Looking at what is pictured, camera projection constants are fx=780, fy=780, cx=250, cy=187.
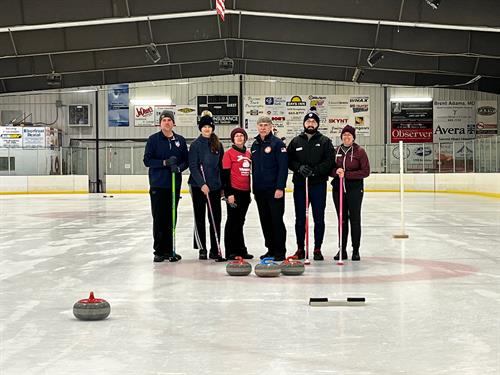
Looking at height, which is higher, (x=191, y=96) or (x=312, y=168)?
(x=191, y=96)

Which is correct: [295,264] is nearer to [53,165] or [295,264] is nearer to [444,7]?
[444,7]

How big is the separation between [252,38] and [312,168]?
15.5 m

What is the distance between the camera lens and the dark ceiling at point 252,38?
61.7ft

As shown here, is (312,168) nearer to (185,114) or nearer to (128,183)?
(128,183)

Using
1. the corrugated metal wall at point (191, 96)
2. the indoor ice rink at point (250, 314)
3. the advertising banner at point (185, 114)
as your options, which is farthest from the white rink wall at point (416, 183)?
the indoor ice rink at point (250, 314)

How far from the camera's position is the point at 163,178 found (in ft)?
30.0

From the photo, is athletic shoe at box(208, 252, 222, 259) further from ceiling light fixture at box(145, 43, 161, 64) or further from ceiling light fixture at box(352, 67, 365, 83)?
ceiling light fixture at box(352, 67, 365, 83)

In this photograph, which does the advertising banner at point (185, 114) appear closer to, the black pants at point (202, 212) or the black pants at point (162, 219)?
the black pants at point (202, 212)

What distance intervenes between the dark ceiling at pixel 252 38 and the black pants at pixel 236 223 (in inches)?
427

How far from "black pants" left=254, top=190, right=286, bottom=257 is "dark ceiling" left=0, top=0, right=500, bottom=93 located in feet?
35.4

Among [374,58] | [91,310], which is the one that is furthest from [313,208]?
[374,58]

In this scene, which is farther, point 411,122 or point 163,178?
point 411,122

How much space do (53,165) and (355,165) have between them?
28.7m

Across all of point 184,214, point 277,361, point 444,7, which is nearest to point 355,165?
point 277,361
